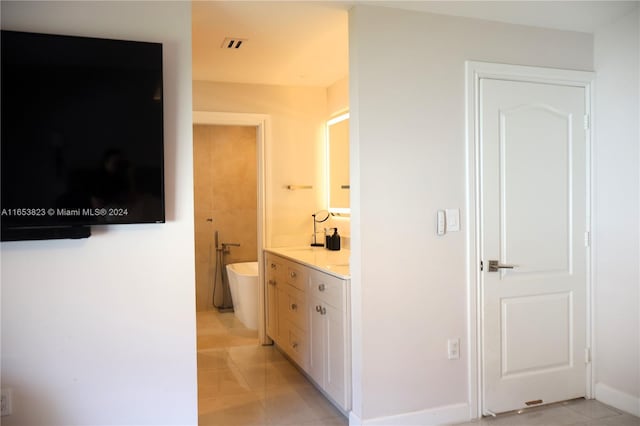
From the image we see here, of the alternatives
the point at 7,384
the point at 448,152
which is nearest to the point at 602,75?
the point at 448,152

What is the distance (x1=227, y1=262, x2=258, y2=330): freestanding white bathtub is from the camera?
524cm

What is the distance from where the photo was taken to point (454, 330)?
2.98 metres

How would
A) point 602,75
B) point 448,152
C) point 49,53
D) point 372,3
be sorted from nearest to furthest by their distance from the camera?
point 49,53, point 372,3, point 448,152, point 602,75

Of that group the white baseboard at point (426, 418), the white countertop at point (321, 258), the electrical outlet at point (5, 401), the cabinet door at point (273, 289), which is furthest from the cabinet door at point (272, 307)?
the electrical outlet at point (5, 401)

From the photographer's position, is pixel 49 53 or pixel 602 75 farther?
pixel 602 75

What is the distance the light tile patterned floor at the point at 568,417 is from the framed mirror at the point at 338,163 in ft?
6.42

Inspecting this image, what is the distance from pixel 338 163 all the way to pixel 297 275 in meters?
1.17

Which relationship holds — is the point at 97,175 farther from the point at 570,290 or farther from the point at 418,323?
the point at 570,290

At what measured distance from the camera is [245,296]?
5.34 metres

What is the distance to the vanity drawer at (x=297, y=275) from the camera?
364cm

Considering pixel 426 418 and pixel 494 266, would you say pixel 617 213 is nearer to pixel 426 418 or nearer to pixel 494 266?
pixel 494 266

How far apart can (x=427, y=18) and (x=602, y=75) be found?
1.24 metres

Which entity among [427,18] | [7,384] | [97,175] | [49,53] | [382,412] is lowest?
[382,412]

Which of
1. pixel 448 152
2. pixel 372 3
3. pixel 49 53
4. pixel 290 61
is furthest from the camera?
pixel 290 61
